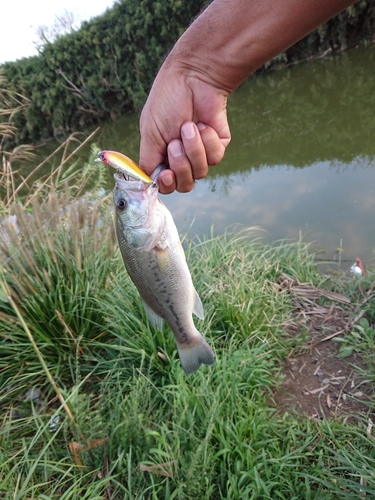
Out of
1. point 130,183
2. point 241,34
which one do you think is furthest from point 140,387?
point 241,34

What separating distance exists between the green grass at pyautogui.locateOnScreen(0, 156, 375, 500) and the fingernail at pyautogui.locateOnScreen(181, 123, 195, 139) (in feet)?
4.22

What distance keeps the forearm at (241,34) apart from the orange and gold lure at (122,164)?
424mm

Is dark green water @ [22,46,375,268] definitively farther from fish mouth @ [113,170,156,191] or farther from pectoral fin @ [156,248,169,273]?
fish mouth @ [113,170,156,191]

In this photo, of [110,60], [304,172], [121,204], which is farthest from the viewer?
[110,60]

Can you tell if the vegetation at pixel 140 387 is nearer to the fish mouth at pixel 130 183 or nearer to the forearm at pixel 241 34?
A: the fish mouth at pixel 130 183

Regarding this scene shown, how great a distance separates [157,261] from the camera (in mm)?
1527

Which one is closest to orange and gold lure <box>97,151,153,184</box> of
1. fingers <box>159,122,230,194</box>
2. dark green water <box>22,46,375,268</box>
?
fingers <box>159,122,230,194</box>

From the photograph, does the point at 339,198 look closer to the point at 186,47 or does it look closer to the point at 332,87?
the point at 186,47

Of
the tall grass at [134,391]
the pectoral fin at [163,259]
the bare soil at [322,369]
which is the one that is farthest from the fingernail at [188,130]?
the bare soil at [322,369]

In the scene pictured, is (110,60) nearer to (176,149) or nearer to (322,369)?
(322,369)

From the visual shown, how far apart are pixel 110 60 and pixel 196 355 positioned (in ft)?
84.9

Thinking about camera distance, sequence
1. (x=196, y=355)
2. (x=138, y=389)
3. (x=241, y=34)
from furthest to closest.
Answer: (x=138, y=389), (x=196, y=355), (x=241, y=34)

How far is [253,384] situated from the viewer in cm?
255

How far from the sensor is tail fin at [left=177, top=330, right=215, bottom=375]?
1654 mm
